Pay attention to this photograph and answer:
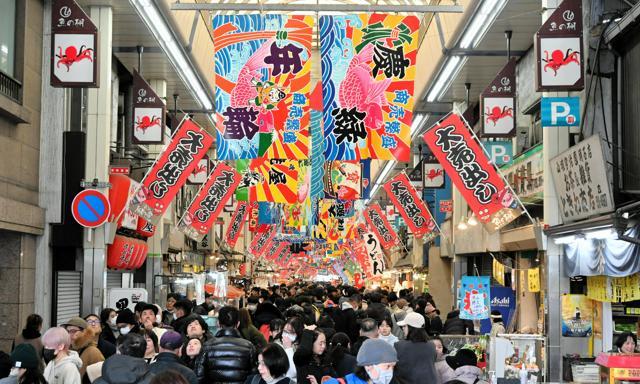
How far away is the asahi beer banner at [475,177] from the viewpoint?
1546 centimetres

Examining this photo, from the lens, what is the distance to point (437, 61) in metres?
19.8

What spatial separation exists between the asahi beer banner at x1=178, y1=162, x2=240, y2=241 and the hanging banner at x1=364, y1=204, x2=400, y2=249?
349 inches

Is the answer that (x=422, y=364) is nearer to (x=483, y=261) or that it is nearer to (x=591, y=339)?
(x=591, y=339)

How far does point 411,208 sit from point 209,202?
5667 mm

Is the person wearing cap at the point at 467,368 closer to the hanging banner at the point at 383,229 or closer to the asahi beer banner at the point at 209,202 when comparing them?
the asahi beer banner at the point at 209,202

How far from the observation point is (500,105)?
1806cm

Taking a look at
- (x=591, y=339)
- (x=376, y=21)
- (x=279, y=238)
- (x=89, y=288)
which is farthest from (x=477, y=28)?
(x=279, y=238)

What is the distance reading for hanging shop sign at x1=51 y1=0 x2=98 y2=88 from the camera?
1420cm

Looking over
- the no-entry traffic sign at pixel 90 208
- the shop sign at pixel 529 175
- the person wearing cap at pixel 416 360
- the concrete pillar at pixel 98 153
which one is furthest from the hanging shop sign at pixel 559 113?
the concrete pillar at pixel 98 153

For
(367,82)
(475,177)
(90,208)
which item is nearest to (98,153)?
(90,208)

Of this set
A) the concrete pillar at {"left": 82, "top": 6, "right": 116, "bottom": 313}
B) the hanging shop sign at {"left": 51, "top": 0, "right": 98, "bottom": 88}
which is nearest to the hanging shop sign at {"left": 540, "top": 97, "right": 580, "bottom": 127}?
the hanging shop sign at {"left": 51, "top": 0, "right": 98, "bottom": 88}

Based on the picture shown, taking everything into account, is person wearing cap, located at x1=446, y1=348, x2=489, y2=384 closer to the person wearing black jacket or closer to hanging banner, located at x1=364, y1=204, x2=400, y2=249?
the person wearing black jacket

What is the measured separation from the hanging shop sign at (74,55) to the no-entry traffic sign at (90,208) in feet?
7.64

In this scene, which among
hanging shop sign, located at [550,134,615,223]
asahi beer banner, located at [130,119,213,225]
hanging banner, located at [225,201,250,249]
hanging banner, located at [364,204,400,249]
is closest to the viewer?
hanging shop sign, located at [550,134,615,223]
